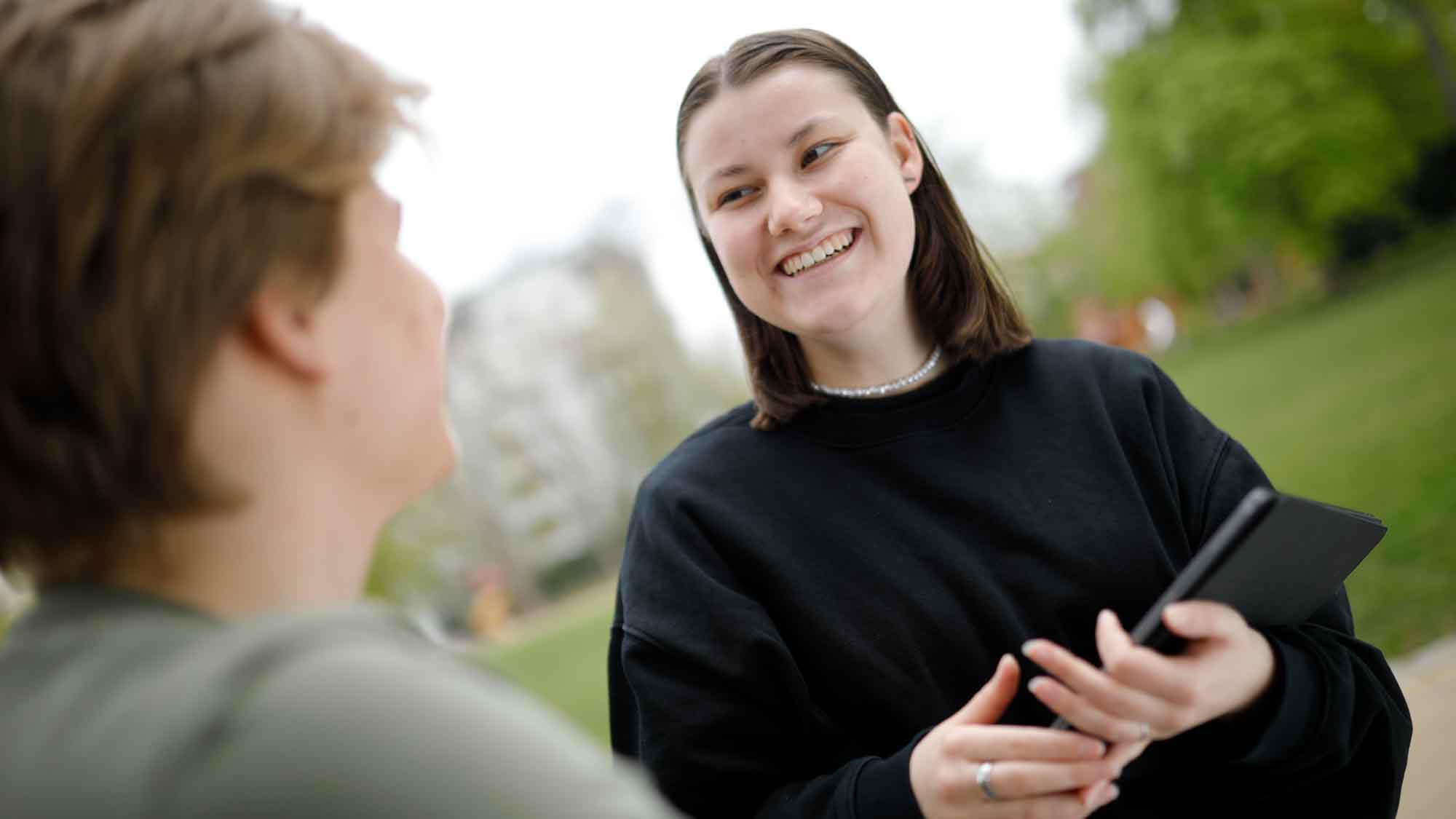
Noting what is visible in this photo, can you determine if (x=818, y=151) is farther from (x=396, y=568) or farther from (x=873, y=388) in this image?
(x=396, y=568)

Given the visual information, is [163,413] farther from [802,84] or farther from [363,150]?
[802,84]

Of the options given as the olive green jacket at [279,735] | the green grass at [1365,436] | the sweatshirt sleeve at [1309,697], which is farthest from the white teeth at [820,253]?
the green grass at [1365,436]

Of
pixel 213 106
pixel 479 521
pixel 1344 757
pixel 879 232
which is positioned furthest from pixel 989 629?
pixel 479 521

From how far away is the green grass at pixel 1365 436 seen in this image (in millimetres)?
4977

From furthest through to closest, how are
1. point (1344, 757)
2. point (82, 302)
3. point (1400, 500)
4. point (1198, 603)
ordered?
point (1400, 500), point (1344, 757), point (1198, 603), point (82, 302)

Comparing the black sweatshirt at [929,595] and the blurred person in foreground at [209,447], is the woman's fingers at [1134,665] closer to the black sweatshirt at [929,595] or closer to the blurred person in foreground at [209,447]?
the black sweatshirt at [929,595]

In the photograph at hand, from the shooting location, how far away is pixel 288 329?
0.85 m

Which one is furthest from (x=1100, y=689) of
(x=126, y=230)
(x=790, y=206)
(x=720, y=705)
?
(x=126, y=230)

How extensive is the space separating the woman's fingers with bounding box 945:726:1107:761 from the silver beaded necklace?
0.71 m

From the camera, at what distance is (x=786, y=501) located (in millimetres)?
1801

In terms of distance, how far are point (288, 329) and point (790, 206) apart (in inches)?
40.7

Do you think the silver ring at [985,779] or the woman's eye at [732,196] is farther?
the woman's eye at [732,196]

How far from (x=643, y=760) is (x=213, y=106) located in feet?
3.82

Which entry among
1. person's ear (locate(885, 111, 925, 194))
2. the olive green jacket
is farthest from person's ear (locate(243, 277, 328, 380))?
person's ear (locate(885, 111, 925, 194))
